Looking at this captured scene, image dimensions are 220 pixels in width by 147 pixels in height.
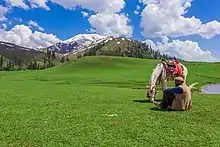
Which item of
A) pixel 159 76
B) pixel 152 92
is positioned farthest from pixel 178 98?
pixel 159 76

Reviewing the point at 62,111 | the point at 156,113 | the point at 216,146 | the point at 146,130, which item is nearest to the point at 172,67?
the point at 156,113

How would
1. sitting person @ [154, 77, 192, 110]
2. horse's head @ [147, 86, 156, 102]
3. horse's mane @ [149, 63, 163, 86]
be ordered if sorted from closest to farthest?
sitting person @ [154, 77, 192, 110]
horse's head @ [147, 86, 156, 102]
horse's mane @ [149, 63, 163, 86]

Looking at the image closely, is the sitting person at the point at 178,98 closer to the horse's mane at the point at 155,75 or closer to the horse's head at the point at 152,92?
the horse's head at the point at 152,92

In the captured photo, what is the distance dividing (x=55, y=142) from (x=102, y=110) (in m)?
6.17

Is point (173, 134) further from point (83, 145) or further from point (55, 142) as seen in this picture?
point (55, 142)

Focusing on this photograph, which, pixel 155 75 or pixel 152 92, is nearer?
pixel 152 92

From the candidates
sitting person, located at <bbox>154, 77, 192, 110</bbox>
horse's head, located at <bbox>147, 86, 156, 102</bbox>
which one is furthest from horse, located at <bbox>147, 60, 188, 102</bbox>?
sitting person, located at <bbox>154, 77, 192, 110</bbox>

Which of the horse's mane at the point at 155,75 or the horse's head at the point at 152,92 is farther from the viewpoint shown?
the horse's mane at the point at 155,75

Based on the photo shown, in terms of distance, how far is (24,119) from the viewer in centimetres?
1262

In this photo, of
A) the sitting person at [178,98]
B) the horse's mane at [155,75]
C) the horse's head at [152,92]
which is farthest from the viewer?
the horse's mane at [155,75]

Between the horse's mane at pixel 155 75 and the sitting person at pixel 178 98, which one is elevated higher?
the horse's mane at pixel 155 75

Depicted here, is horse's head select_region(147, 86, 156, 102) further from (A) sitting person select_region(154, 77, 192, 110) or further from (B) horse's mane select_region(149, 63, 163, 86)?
(A) sitting person select_region(154, 77, 192, 110)

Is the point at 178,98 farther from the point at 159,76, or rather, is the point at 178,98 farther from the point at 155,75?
the point at 159,76

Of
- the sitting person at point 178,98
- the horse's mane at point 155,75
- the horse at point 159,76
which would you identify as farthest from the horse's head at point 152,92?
the sitting person at point 178,98
